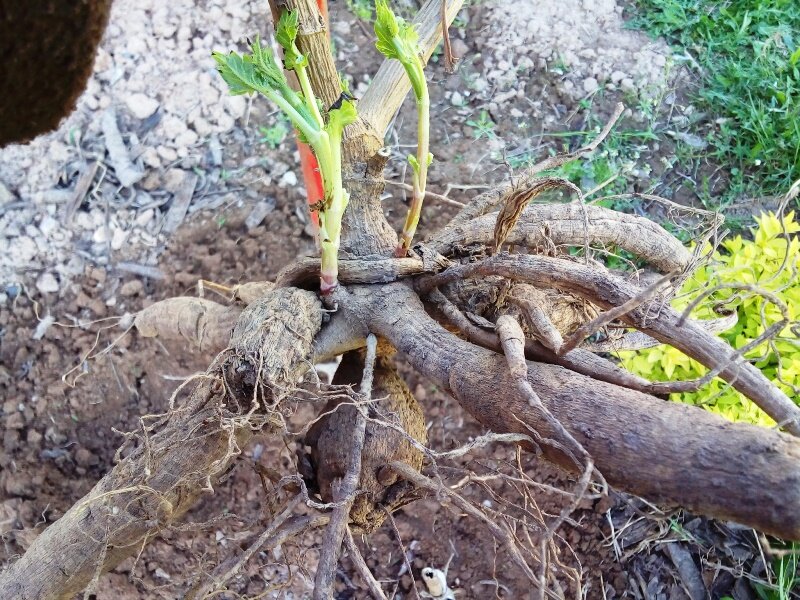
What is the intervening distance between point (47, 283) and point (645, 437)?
161 centimetres

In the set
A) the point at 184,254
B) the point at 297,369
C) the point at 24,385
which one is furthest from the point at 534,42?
the point at 24,385

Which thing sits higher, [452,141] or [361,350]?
[452,141]

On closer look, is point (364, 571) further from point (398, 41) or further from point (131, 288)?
point (131, 288)

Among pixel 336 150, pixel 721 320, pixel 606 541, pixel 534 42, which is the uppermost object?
pixel 336 150

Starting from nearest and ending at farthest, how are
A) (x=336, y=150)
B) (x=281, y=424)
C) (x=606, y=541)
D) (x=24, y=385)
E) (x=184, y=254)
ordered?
(x=336, y=150), (x=281, y=424), (x=606, y=541), (x=24, y=385), (x=184, y=254)


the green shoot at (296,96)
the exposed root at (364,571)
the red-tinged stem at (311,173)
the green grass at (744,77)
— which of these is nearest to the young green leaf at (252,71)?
the green shoot at (296,96)

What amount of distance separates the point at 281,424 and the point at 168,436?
24 centimetres

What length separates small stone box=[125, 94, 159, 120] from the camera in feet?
6.05

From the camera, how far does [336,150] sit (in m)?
0.87

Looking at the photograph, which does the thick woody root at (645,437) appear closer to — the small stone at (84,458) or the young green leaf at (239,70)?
the young green leaf at (239,70)

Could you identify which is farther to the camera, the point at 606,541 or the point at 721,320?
the point at 606,541

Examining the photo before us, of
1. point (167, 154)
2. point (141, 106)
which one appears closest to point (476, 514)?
point (167, 154)

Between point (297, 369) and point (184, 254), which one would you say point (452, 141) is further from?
point (297, 369)

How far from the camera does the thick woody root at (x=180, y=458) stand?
102cm
